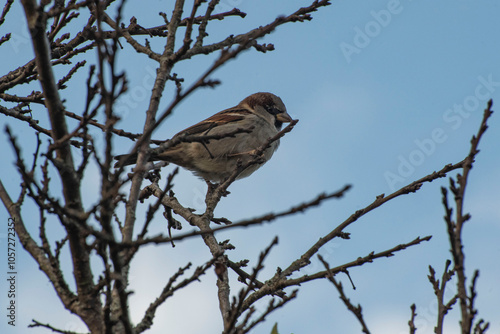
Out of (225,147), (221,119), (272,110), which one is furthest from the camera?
(272,110)

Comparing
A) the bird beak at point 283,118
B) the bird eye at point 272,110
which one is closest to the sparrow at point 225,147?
the bird beak at point 283,118

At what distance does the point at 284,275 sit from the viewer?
3.20 metres

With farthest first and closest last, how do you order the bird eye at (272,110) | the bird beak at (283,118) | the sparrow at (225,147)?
1. the bird eye at (272,110)
2. the bird beak at (283,118)
3. the sparrow at (225,147)

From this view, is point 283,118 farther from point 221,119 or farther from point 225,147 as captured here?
point 225,147

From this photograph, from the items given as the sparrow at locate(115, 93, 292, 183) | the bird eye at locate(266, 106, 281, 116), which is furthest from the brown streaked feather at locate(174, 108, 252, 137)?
the bird eye at locate(266, 106, 281, 116)

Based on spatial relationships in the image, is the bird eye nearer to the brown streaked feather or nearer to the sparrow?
the sparrow

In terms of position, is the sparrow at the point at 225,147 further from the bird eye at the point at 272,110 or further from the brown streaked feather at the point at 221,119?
the bird eye at the point at 272,110

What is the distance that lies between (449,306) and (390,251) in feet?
1.83

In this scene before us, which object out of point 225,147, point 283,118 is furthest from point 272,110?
point 225,147

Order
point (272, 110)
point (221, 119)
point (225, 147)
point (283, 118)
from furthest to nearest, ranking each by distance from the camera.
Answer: point (272, 110)
point (283, 118)
point (221, 119)
point (225, 147)

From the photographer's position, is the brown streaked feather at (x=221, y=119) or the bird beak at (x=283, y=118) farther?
the bird beak at (x=283, y=118)

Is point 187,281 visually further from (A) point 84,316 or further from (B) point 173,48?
(B) point 173,48

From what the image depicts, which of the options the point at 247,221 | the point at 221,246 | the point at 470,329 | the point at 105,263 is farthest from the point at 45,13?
the point at 221,246

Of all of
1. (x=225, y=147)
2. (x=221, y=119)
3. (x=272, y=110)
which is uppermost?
(x=272, y=110)
